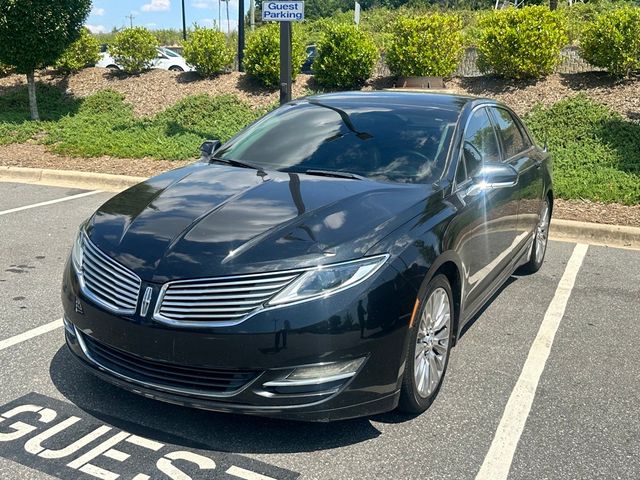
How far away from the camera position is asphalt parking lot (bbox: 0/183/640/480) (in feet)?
9.90

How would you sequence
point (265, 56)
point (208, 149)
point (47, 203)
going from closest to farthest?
point (208, 149) < point (47, 203) < point (265, 56)

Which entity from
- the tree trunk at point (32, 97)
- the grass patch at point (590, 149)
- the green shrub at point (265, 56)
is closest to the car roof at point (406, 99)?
the grass patch at point (590, 149)

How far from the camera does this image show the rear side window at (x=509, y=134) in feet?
16.9

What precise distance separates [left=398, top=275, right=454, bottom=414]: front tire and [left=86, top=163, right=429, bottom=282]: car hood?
43 centimetres

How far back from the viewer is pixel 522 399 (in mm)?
3750

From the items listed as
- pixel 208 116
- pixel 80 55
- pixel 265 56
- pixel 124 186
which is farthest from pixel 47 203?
pixel 80 55

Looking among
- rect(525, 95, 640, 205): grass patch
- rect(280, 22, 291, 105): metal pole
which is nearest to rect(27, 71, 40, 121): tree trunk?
rect(280, 22, 291, 105): metal pole

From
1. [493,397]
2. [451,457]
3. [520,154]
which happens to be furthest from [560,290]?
[451,457]

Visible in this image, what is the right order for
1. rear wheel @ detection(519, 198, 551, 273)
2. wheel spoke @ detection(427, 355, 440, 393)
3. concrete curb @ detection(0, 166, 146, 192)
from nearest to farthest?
wheel spoke @ detection(427, 355, 440, 393)
rear wheel @ detection(519, 198, 551, 273)
concrete curb @ detection(0, 166, 146, 192)

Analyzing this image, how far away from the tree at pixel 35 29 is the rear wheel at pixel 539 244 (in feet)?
33.4

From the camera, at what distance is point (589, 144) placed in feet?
34.0

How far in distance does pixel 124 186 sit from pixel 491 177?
6365 mm

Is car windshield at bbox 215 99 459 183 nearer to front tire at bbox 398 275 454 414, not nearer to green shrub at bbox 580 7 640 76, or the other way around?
front tire at bbox 398 275 454 414

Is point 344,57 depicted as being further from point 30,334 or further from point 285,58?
point 30,334
